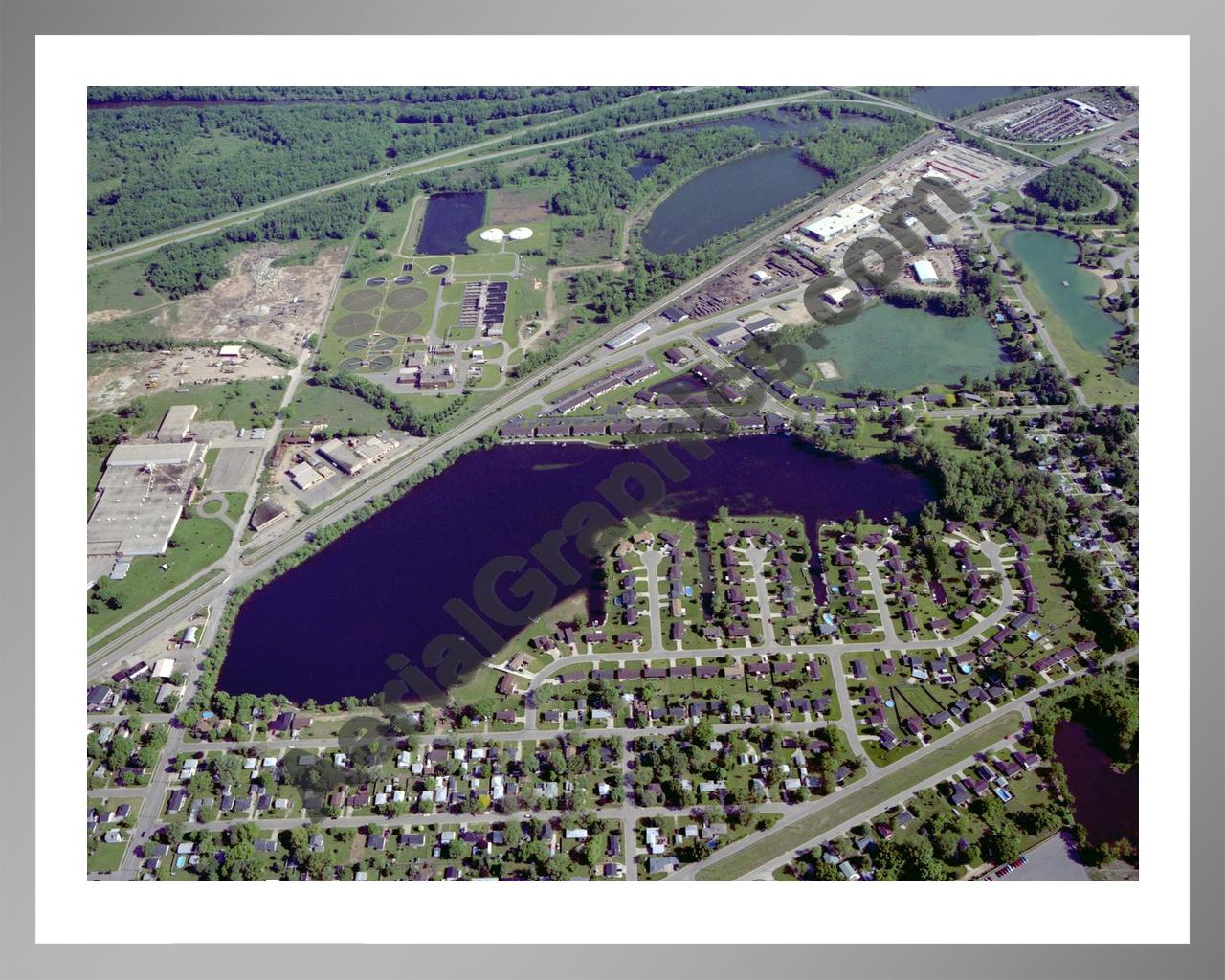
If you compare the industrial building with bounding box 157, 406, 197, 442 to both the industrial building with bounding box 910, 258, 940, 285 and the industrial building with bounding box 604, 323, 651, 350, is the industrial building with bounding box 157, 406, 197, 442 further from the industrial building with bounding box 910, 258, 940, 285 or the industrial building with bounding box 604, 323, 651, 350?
the industrial building with bounding box 910, 258, 940, 285

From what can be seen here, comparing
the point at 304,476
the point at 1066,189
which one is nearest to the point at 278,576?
the point at 304,476

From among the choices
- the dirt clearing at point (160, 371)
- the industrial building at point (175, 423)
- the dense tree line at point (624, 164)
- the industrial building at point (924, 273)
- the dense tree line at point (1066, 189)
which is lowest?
the industrial building at point (175, 423)

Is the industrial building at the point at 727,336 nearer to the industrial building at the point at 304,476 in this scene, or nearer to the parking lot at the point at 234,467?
the industrial building at the point at 304,476

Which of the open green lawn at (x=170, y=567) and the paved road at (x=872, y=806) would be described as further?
the open green lawn at (x=170, y=567)

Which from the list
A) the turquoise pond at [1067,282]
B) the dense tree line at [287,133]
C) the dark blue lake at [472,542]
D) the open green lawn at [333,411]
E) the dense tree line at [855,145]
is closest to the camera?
the dark blue lake at [472,542]

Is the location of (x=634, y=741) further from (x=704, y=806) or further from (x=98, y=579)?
(x=98, y=579)

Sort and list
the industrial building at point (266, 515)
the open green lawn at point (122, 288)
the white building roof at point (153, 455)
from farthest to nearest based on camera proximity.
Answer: the open green lawn at point (122, 288) → the white building roof at point (153, 455) → the industrial building at point (266, 515)

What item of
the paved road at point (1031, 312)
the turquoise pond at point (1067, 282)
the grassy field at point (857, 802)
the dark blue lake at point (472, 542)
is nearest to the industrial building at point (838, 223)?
the paved road at point (1031, 312)

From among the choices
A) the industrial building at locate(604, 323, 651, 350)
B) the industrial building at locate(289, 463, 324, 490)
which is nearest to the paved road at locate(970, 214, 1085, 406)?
the industrial building at locate(604, 323, 651, 350)
